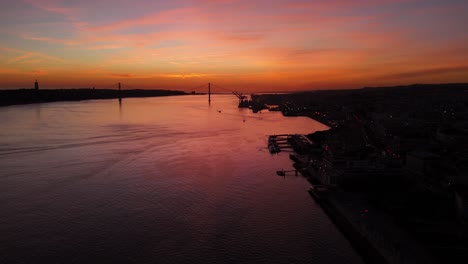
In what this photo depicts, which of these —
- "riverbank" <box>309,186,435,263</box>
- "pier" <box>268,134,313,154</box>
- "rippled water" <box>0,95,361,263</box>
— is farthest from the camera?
"pier" <box>268,134,313,154</box>

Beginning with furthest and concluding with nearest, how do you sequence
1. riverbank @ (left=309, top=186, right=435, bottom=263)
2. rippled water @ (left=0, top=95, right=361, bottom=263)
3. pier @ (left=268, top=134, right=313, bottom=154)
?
pier @ (left=268, top=134, right=313, bottom=154)
rippled water @ (left=0, top=95, right=361, bottom=263)
riverbank @ (left=309, top=186, right=435, bottom=263)

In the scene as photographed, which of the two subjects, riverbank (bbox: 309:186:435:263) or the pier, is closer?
riverbank (bbox: 309:186:435:263)

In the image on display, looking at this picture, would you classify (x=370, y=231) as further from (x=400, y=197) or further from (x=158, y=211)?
(x=158, y=211)

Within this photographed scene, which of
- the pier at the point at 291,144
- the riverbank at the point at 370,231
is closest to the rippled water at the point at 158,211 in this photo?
the riverbank at the point at 370,231

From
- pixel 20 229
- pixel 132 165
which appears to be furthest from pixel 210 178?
pixel 20 229

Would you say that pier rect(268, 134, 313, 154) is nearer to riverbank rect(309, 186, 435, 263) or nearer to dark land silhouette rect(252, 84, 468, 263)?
dark land silhouette rect(252, 84, 468, 263)

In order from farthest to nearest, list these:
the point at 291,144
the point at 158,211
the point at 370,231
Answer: the point at 291,144
the point at 158,211
the point at 370,231

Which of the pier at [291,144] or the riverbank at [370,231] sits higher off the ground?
the pier at [291,144]

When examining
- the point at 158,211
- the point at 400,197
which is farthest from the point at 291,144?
the point at 158,211

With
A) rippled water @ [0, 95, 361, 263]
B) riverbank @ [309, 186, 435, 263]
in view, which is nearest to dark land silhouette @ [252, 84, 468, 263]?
riverbank @ [309, 186, 435, 263]

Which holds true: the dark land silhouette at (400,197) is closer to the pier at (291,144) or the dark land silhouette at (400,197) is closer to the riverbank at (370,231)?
the riverbank at (370,231)

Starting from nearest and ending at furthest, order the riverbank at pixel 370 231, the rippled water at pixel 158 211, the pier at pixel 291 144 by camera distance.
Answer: the riverbank at pixel 370 231, the rippled water at pixel 158 211, the pier at pixel 291 144
